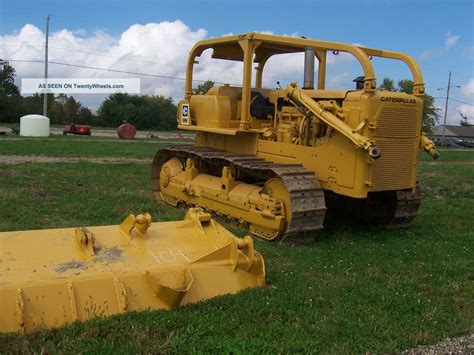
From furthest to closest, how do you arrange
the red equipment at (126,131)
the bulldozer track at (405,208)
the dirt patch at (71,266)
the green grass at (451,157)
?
the red equipment at (126,131) < the green grass at (451,157) < the bulldozer track at (405,208) < the dirt patch at (71,266)

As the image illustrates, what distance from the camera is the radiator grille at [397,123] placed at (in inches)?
268

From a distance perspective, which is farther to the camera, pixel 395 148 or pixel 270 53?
pixel 270 53

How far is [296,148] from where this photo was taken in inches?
305

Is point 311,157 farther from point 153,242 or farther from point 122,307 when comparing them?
point 122,307

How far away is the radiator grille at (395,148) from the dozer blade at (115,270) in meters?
2.65

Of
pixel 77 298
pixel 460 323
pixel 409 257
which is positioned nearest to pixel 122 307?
pixel 77 298

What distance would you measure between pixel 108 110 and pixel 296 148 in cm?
6285

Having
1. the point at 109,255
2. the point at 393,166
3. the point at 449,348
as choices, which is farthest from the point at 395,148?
the point at 109,255

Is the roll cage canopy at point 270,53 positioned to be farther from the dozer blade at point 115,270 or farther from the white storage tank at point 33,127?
the white storage tank at point 33,127

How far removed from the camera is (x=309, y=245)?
689 centimetres

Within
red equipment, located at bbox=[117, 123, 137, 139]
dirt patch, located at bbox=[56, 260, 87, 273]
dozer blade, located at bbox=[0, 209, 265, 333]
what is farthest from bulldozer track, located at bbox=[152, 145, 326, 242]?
red equipment, located at bbox=[117, 123, 137, 139]

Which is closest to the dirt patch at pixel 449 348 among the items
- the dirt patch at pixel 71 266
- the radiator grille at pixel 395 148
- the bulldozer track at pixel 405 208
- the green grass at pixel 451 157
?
the dirt patch at pixel 71 266

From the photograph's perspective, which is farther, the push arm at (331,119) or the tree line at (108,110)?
the tree line at (108,110)

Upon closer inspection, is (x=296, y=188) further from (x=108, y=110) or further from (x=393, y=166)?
(x=108, y=110)
